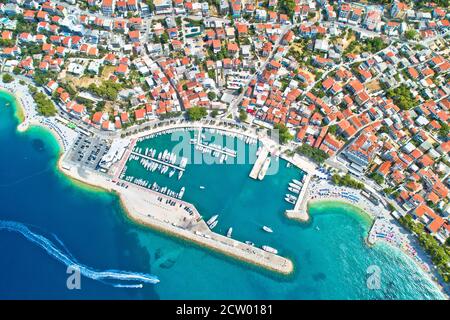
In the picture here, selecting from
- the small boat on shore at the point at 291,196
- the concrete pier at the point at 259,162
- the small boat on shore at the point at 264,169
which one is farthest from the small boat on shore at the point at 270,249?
the concrete pier at the point at 259,162

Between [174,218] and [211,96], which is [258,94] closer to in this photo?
[211,96]

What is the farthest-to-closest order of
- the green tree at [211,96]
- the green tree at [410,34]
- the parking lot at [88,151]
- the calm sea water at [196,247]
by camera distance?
1. the green tree at [410,34]
2. the green tree at [211,96]
3. the parking lot at [88,151]
4. the calm sea water at [196,247]

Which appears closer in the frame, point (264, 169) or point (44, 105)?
point (264, 169)

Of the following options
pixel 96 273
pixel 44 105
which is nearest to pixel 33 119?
pixel 44 105

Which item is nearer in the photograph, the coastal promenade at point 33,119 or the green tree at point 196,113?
the green tree at point 196,113

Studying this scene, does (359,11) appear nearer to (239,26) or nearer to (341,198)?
(239,26)

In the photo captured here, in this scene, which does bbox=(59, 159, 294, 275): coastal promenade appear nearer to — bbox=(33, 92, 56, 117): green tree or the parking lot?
the parking lot

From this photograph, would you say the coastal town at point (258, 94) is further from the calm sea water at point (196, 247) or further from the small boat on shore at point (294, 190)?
the calm sea water at point (196, 247)

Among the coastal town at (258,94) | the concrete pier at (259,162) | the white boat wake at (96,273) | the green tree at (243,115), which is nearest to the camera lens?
the white boat wake at (96,273)
